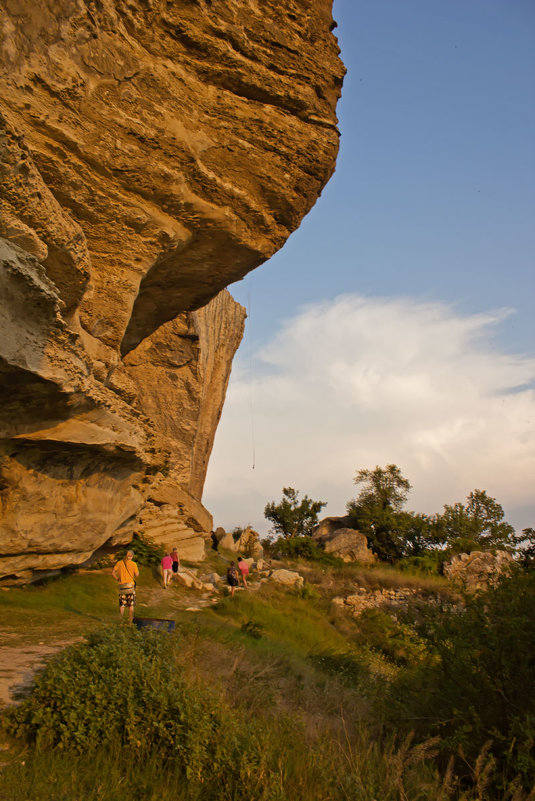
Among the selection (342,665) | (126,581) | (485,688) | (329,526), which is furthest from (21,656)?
(329,526)

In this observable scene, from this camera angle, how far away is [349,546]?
1468 inches

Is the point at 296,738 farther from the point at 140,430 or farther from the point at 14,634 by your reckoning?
the point at 140,430

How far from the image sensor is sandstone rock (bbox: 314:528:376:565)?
120 ft

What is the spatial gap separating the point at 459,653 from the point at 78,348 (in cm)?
656

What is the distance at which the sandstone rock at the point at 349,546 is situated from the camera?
36531mm

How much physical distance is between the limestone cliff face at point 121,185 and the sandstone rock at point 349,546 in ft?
89.3

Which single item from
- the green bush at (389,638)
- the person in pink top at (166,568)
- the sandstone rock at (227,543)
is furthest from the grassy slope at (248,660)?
the sandstone rock at (227,543)

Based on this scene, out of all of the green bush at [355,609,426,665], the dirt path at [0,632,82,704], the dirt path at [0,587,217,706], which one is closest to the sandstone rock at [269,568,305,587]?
the green bush at [355,609,426,665]

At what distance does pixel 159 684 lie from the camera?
Result: 5.09m

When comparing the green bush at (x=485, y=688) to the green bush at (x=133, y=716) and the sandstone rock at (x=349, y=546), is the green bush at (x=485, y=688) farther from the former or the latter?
the sandstone rock at (x=349, y=546)

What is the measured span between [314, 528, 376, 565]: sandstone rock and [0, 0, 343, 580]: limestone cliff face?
27231 mm

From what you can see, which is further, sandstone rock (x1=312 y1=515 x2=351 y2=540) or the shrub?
sandstone rock (x1=312 y1=515 x2=351 y2=540)

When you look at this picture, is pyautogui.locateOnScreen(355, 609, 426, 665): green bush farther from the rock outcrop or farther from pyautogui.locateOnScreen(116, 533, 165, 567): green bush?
the rock outcrop

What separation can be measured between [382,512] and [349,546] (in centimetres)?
449
